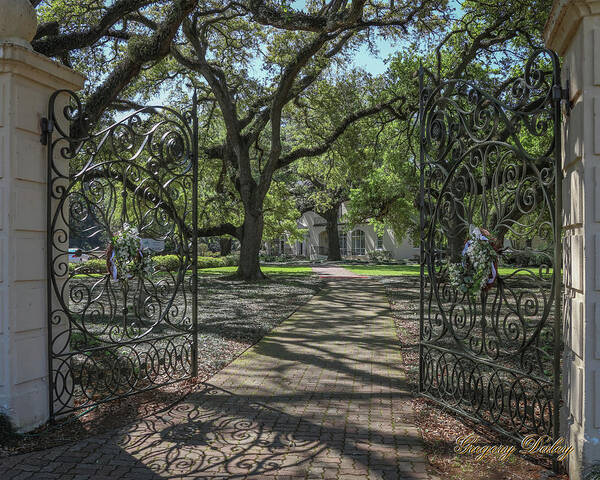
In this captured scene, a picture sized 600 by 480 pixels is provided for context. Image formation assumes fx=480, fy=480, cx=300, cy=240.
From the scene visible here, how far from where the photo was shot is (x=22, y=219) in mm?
4336

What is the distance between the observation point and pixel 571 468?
3.48 meters

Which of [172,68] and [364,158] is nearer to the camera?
[172,68]

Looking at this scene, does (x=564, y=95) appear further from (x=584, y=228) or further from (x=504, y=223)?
(x=504, y=223)

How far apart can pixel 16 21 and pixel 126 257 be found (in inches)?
98.6

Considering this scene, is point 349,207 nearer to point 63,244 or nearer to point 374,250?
point 374,250

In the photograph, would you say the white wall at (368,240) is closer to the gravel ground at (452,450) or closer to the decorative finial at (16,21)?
the gravel ground at (452,450)

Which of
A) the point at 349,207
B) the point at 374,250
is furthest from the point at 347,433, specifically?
the point at 374,250

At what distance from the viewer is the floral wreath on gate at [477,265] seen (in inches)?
178

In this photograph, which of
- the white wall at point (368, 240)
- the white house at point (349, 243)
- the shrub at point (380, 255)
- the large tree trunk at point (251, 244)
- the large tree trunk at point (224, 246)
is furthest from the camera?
the white house at point (349, 243)

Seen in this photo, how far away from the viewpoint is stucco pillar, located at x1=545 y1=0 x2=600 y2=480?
326cm

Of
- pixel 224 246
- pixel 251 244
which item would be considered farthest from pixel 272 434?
pixel 224 246

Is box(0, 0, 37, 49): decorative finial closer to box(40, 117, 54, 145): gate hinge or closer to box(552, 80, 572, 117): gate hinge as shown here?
box(40, 117, 54, 145): gate hinge

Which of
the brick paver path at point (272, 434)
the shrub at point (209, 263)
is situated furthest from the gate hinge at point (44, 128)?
the shrub at point (209, 263)

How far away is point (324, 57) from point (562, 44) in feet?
43.6
